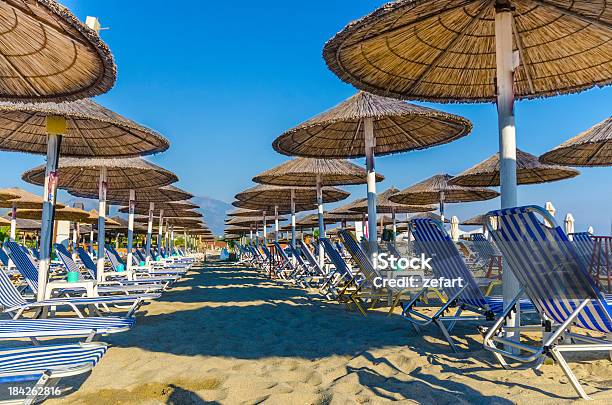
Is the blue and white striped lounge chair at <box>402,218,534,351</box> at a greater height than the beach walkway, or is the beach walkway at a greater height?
the blue and white striped lounge chair at <box>402,218,534,351</box>

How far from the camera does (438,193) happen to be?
1395 centimetres

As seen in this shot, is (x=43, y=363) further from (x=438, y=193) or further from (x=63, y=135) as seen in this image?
(x=438, y=193)

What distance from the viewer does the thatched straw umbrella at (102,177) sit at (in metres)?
7.47

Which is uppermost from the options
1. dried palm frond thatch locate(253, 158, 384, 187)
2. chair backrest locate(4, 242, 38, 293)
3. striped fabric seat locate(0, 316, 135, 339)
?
dried palm frond thatch locate(253, 158, 384, 187)

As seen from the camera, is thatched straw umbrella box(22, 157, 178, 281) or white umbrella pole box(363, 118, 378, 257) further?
thatched straw umbrella box(22, 157, 178, 281)

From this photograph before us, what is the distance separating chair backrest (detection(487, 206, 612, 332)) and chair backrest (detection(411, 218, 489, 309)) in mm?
758

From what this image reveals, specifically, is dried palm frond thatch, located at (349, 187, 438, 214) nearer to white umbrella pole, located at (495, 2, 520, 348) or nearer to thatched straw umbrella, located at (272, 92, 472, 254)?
thatched straw umbrella, located at (272, 92, 472, 254)

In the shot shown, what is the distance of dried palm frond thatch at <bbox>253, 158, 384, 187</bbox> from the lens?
9578mm

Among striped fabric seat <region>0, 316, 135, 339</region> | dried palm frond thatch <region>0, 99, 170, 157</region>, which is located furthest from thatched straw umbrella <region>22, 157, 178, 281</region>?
striped fabric seat <region>0, 316, 135, 339</region>

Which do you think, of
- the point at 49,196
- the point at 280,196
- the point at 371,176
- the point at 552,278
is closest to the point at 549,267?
the point at 552,278

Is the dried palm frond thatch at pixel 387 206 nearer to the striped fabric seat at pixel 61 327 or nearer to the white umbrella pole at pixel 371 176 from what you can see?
the white umbrella pole at pixel 371 176

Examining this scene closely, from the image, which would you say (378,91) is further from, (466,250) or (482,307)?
(466,250)

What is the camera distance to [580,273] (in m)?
2.13

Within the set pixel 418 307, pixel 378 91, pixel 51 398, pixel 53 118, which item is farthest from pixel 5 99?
pixel 418 307
